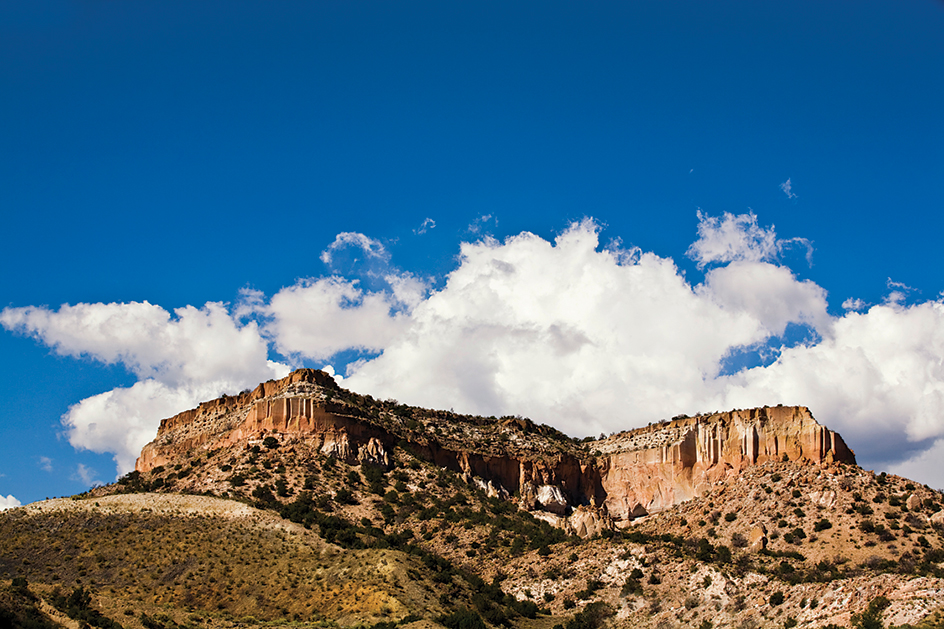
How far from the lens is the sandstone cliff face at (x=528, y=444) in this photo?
292 ft

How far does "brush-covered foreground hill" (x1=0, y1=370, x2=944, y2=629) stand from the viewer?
2018 inches

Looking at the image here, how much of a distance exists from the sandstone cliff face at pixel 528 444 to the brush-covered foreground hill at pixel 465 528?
245 mm

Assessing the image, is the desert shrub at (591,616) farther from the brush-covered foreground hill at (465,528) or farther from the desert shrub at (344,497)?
the desert shrub at (344,497)

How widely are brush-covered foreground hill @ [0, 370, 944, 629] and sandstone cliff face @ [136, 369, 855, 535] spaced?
0.25 meters

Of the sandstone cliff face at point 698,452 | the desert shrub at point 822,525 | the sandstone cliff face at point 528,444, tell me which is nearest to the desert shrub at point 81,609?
the sandstone cliff face at point 528,444

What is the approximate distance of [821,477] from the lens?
263ft

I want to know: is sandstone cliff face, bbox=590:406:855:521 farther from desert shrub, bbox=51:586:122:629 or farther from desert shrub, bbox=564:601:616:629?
desert shrub, bbox=51:586:122:629

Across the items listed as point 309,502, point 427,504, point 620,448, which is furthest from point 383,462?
point 620,448

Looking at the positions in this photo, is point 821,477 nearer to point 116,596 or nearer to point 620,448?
point 620,448

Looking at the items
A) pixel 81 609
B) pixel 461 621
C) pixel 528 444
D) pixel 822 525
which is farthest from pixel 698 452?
pixel 81 609

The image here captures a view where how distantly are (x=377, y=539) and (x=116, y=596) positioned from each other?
786 inches

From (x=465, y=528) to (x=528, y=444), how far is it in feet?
107

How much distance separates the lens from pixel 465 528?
77062 millimetres

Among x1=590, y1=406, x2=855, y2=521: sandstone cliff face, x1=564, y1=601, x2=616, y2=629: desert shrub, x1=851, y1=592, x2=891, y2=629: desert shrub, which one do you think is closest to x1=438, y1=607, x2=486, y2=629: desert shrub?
x1=564, y1=601, x2=616, y2=629: desert shrub
